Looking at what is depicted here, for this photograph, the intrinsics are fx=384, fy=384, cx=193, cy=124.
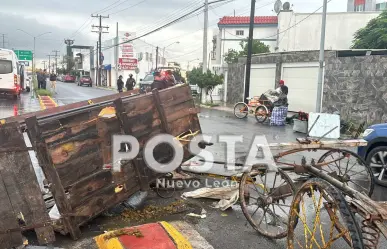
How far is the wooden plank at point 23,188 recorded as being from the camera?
373cm

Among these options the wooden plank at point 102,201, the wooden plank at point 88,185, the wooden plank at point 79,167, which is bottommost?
the wooden plank at point 102,201

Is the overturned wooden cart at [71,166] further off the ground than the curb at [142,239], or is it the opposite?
the overturned wooden cart at [71,166]

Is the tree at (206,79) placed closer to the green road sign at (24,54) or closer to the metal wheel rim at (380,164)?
the metal wheel rim at (380,164)

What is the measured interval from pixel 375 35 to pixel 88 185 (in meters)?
24.3

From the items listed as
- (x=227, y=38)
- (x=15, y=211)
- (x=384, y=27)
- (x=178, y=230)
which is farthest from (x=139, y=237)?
(x=227, y=38)

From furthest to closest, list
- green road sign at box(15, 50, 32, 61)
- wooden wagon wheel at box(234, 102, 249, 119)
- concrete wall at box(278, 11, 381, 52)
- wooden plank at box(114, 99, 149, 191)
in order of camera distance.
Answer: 1. green road sign at box(15, 50, 32, 61)
2. concrete wall at box(278, 11, 381, 52)
3. wooden wagon wheel at box(234, 102, 249, 119)
4. wooden plank at box(114, 99, 149, 191)

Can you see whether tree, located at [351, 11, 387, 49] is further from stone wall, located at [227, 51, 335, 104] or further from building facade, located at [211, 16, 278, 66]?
building facade, located at [211, 16, 278, 66]

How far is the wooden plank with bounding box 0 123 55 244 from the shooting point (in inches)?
147

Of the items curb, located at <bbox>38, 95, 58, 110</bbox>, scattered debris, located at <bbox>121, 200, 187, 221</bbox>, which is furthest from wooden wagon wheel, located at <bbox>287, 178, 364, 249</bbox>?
curb, located at <bbox>38, 95, 58, 110</bbox>

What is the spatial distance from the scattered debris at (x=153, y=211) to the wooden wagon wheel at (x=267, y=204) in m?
0.95

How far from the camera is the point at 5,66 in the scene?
22.9 meters

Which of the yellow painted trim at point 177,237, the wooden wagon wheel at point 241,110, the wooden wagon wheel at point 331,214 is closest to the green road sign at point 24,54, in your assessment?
the wooden wagon wheel at point 241,110

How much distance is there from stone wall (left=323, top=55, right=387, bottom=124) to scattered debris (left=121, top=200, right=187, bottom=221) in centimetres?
1167

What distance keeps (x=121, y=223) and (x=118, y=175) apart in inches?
24.3
